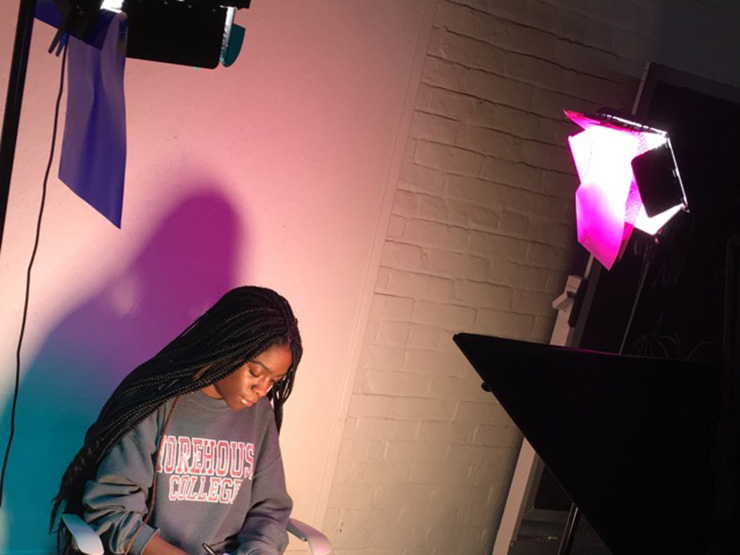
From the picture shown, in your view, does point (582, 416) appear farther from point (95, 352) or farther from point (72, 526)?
point (95, 352)

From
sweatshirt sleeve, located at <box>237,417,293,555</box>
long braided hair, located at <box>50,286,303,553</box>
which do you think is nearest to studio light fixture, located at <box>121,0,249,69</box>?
long braided hair, located at <box>50,286,303,553</box>

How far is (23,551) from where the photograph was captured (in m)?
2.65

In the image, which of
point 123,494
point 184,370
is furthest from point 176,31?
point 123,494

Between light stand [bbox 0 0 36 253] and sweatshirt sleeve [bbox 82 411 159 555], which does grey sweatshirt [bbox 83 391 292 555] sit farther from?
light stand [bbox 0 0 36 253]

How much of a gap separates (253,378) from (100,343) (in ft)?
2.16

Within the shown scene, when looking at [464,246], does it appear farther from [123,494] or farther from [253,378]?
[123,494]

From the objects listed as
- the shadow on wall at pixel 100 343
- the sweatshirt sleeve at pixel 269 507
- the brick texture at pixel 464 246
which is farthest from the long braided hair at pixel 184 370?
the brick texture at pixel 464 246

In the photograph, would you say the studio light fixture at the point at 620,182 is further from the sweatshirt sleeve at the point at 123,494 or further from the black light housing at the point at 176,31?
the sweatshirt sleeve at the point at 123,494

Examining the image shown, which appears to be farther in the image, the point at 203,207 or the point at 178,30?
the point at 203,207

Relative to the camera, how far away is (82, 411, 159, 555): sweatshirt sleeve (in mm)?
2061

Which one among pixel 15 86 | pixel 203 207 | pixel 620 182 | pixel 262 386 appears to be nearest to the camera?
pixel 15 86

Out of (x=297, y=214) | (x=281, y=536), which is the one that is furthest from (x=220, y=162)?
(x=281, y=536)

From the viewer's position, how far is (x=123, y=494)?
82.2 inches

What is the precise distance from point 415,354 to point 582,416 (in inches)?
72.6
